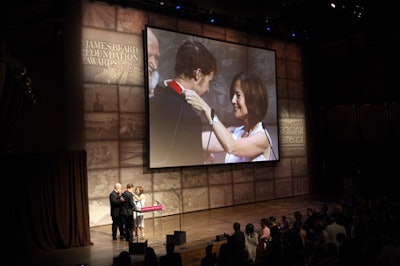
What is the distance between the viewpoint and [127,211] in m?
8.30

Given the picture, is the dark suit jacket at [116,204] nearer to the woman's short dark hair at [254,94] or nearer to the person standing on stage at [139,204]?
the person standing on stage at [139,204]

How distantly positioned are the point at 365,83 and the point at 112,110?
9937mm

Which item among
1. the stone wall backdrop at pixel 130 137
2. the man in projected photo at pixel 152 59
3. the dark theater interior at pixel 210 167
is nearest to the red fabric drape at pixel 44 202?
the dark theater interior at pixel 210 167

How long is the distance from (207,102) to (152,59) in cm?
223

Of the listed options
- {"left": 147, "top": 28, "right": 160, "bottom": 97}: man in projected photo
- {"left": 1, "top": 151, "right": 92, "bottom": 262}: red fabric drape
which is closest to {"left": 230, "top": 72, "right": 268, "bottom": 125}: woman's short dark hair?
{"left": 147, "top": 28, "right": 160, "bottom": 97}: man in projected photo

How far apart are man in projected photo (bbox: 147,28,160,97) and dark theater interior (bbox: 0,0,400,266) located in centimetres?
45

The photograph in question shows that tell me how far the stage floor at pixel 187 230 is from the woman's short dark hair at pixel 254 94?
3.10m

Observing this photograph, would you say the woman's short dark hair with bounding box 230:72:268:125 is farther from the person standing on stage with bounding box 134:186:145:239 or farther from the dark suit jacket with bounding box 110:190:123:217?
the dark suit jacket with bounding box 110:190:123:217

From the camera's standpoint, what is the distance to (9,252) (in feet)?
24.4

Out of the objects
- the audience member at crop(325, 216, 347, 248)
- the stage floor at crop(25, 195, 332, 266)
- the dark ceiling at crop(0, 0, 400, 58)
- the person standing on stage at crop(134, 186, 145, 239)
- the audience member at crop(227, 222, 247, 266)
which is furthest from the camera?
the person standing on stage at crop(134, 186, 145, 239)

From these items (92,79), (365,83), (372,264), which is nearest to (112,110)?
(92,79)

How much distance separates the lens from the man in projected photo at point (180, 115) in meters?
11.4

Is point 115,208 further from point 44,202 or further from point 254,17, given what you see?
point 254,17

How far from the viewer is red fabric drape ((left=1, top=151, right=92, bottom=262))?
24.7ft
